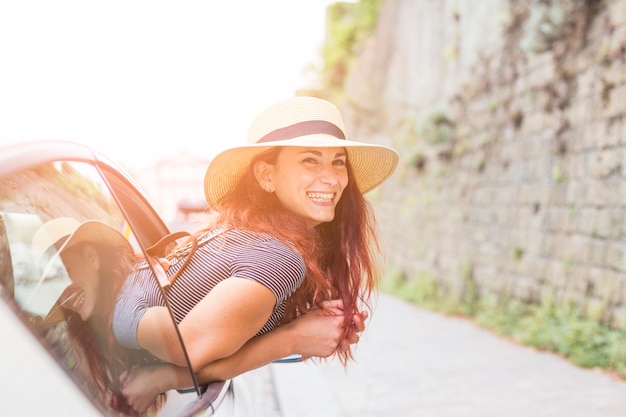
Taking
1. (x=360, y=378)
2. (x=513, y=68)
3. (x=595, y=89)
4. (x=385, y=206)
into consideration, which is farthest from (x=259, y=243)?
(x=385, y=206)

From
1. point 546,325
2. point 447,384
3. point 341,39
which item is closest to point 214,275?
point 447,384

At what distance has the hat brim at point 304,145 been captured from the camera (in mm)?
1425

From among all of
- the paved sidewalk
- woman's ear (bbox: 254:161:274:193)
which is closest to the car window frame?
woman's ear (bbox: 254:161:274:193)

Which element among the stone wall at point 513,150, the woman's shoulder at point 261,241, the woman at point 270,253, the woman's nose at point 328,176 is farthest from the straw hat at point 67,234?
the stone wall at point 513,150

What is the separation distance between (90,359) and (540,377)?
477cm

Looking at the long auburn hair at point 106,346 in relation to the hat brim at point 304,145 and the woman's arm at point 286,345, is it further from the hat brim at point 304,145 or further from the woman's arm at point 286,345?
the hat brim at point 304,145

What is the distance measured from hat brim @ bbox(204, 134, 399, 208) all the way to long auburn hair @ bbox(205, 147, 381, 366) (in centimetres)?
2

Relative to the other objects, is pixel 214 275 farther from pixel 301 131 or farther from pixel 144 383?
pixel 301 131

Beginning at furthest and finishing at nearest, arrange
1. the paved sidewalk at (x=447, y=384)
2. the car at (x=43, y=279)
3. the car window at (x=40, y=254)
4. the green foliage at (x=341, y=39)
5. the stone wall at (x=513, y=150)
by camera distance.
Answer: the green foliage at (x=341, y=39)
the stone wall at (x=513, y=150)
the paved sidewalk at (x=447, y=384)
the car window at (x=40, y=254)
the car at (x=43, y=279)

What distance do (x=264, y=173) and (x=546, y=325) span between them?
5701 mm

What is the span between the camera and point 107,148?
1.54 m

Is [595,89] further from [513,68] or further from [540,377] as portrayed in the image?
[540,377]

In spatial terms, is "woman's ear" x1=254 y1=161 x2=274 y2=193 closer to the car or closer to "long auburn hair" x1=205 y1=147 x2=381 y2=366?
"long auburn hair" x1=205 y1=147 x2=381 y2=366

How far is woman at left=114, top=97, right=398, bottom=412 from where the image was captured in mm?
1198
